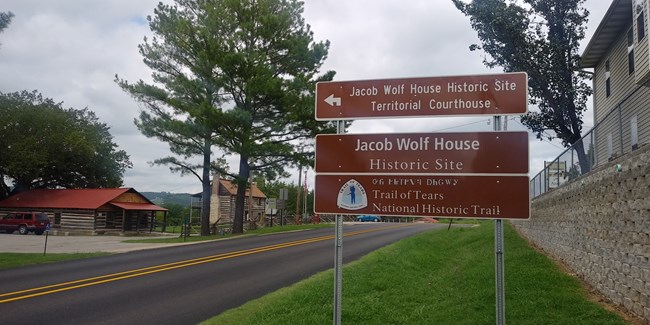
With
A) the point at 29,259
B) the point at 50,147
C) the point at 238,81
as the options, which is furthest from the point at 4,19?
the point at 50,147

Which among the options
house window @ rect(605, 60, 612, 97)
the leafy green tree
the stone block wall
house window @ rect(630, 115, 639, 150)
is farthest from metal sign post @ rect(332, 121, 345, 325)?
the leafy green tree

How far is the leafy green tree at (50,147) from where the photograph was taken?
152 ft

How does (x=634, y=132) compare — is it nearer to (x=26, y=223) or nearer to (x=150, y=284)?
(x=150, y=284)

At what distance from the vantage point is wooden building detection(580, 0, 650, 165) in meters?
7.99

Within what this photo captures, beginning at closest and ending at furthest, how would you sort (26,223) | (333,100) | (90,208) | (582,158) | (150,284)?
1. (333,100)
2. (582,158)
3. (150,284)
4. (26,223)
5. (90,208)

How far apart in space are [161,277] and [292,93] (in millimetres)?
18853

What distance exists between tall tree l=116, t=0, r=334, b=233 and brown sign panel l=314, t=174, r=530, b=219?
23.7 m

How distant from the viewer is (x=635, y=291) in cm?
A: 637

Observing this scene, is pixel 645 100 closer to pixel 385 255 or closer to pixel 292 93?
pixel 385 255

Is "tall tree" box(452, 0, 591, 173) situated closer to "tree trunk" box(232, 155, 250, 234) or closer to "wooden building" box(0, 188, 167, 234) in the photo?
"tree trunk" box(232, 155, 250, 234)

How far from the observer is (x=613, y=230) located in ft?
24.3

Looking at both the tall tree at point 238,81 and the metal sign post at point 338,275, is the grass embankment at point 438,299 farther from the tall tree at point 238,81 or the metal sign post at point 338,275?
the tall tree at point 238,81

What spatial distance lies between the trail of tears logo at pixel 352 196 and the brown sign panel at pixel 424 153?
147mm

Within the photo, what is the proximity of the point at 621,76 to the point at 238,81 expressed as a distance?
2019 cm
